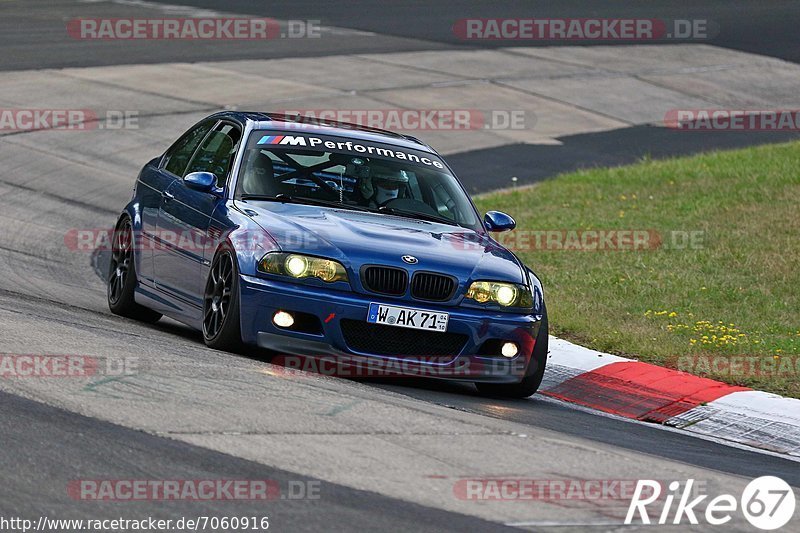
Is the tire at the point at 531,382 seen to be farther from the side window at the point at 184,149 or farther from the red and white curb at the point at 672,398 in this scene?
the side window at the point at 184,149

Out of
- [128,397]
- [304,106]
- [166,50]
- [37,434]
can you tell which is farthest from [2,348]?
[166,50]

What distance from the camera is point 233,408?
6891 mm

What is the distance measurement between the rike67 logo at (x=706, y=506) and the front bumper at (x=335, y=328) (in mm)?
2261

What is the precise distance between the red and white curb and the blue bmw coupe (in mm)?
736

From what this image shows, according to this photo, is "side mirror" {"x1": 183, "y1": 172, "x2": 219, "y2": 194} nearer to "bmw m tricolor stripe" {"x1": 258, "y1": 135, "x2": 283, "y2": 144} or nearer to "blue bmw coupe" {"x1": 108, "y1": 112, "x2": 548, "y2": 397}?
"blue bmw coupe" {"x1": 108, "y1": 112, "x2": 548, "y2": 397}

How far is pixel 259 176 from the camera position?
952 centimetres

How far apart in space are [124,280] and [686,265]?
218 inches

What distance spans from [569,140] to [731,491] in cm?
1669

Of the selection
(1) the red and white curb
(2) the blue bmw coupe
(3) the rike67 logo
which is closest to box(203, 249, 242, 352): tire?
(2) the blue bmw coupe

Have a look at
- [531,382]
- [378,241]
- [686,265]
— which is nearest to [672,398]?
[531,382]

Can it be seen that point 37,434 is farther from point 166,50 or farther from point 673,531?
point 166,50

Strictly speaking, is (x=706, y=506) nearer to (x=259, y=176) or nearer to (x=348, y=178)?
(x=348, y=178)

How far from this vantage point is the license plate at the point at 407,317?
8367 mm

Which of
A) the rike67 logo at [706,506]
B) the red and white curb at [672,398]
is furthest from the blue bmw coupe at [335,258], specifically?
the rike67 logo at [706,506]
